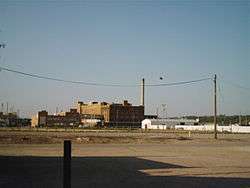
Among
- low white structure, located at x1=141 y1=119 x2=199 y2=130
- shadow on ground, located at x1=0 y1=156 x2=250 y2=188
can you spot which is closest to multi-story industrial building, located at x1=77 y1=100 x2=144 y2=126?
low white structure, located at x1=141 y1=119 x2=199 y2=130

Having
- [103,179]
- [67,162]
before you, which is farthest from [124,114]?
[67,162]

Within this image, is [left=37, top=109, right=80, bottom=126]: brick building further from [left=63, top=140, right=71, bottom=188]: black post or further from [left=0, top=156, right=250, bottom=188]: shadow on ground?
[left=63, top=140, right=71, bottom=188]: black post

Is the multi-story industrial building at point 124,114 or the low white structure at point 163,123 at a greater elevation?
the multi-story industrial building at point 124,114

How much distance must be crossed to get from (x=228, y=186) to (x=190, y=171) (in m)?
5.05

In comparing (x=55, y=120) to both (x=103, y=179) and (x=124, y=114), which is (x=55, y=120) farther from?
(x=103, y=179)

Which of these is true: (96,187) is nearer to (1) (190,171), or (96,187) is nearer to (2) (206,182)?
(2) (206,182)

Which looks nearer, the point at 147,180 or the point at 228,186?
the point at 228,186

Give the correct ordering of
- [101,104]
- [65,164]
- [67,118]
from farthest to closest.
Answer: [101,104]
[67,118]
[65,164]

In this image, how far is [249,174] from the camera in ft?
61.3

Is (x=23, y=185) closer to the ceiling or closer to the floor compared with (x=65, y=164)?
closer to the floor

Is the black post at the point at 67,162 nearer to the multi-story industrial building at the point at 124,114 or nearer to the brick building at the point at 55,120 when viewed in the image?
the brick building at the point at 55,120

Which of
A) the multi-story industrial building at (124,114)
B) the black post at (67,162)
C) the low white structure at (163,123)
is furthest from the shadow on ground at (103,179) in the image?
the multi-story industrial building at (124,114)

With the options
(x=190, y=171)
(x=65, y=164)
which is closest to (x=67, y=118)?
(x=190, y=171)

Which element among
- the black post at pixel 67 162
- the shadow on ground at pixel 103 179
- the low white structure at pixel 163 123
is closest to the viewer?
the black post at pixel 67 162
